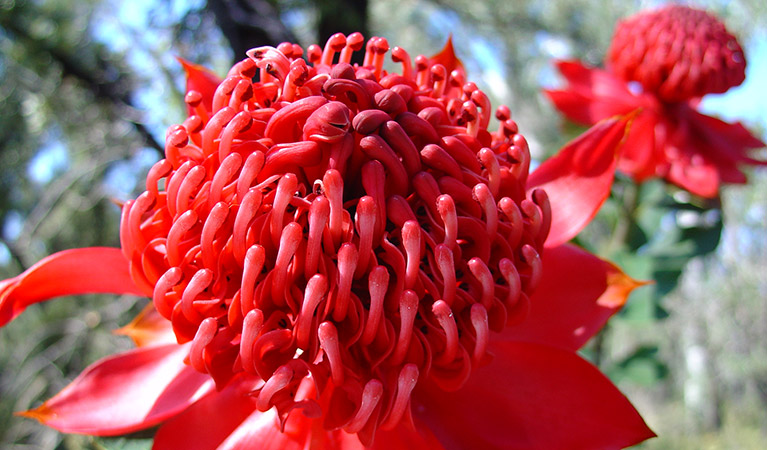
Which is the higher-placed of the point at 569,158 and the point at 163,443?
the point at 569,158

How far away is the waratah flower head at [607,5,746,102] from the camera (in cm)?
241

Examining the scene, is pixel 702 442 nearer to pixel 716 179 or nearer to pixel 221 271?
pixel 716 179

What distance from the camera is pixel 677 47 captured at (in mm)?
2432

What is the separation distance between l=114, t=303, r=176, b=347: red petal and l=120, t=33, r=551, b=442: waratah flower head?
0.22m

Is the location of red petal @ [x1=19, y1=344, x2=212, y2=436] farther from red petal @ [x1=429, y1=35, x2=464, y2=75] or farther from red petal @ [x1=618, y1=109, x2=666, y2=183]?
red petal @ [x1=618, y1=109, x2=666, y2=183]

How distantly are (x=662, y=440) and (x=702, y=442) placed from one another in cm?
91

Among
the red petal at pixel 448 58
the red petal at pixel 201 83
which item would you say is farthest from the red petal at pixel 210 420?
the red petal at pixel 448 58

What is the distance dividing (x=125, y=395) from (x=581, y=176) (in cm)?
110

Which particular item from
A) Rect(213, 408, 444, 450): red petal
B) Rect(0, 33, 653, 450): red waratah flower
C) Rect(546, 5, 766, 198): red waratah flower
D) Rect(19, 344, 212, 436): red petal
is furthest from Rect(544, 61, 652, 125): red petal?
Rect(19, 344, 212, 436): red petal

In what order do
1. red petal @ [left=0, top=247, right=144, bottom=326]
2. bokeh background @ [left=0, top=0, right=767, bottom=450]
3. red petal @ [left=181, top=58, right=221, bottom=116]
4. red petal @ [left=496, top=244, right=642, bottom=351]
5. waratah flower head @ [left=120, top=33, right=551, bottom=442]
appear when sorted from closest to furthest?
waratah flower head @ [left=120, top=33, right=551, bottom=442] < red petal @ [left=0, top=247, right=144, bottom=326] < red petal @ [left=496, top=244, right=642, bottom=351] < red petal @ [left=181, top=58, right=221, bottom=116] < bokeh background @ [left=0, top=0, right=767, bottom=450]

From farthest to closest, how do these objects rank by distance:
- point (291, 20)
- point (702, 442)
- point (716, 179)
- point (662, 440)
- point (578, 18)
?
point (578, 18) → point (702, 442) → point (662, 440) → point (291, 20) → point (716, 179)

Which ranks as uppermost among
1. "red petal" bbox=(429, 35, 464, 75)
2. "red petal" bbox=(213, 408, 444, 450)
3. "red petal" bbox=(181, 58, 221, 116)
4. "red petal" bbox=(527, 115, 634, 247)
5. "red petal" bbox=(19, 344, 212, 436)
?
"red petal" bbox=(181, 58, 221, 116)

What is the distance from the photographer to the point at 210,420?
118cm

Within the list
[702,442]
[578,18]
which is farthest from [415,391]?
[578,18]
